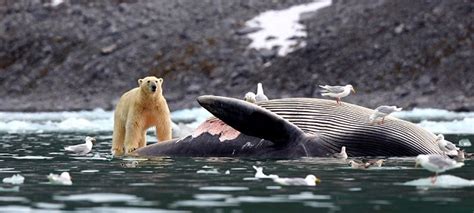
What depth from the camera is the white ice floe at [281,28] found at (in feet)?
222

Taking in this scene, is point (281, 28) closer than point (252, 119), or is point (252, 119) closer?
point (252, 119)

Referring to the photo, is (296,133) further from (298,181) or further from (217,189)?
(217,189)

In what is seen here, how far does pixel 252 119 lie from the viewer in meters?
19.2

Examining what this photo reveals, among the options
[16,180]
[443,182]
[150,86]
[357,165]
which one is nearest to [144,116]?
[150,86]

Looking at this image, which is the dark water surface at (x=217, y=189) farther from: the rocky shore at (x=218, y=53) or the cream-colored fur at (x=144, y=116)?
the rocky shore at (x=218, y=53)

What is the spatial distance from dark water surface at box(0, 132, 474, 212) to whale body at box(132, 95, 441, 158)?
61cm

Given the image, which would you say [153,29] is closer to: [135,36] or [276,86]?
[135,36]

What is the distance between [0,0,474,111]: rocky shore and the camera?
A: 61.3 metres

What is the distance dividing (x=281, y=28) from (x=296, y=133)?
50.7 m

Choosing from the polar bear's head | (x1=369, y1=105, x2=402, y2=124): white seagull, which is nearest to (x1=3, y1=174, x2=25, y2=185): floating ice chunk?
(x1=369, y1=105, x2=402, y2=124): white seagull

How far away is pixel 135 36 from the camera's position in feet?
238

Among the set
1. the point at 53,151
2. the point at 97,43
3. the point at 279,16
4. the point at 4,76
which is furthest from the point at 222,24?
the point at 53,151

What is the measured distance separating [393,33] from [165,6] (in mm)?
17421

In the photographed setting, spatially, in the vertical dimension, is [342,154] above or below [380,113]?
→ below
